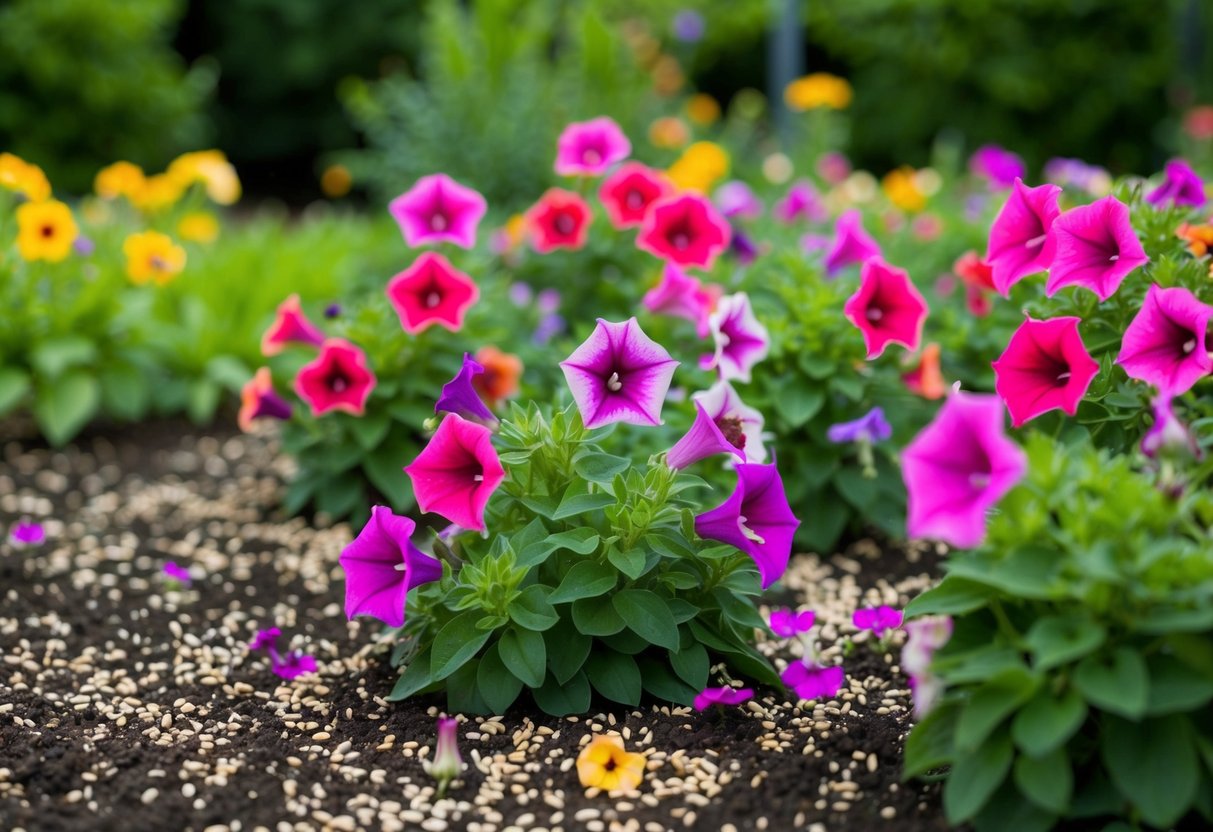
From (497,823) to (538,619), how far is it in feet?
1.09

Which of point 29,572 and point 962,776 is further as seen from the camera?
point 29,572

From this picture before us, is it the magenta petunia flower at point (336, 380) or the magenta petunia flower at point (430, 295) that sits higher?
the magenta petunia flower at point (430, 295)

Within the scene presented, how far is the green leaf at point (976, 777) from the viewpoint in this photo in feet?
5.17

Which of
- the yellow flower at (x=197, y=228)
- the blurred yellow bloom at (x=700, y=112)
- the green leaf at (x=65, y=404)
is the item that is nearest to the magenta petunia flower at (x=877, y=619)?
the green leaf at (x=65, y=404)

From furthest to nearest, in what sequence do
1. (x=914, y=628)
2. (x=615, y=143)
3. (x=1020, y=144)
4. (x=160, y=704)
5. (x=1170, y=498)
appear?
(x=1020, y=144) < (x=615, y=143) < (x=160, y=704) < (x=914, y=628) < (x=1170, y=498)

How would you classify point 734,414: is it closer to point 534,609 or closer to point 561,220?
point 534,609

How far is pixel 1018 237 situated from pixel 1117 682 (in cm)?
96

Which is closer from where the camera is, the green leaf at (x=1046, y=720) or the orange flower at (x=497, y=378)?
the green leaf at (x=1046, y=720)

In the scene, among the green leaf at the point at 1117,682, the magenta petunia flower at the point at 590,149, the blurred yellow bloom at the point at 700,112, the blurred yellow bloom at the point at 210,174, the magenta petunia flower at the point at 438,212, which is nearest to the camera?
the green leaf at the point at 1117,682

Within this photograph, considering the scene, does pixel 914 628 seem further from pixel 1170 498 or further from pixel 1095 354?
pixel 1095 354

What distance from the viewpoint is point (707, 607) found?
7.08 ft

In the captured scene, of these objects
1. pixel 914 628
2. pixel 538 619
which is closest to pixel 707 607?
pixel 538 619

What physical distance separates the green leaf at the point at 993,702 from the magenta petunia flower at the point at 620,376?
660 millimetres

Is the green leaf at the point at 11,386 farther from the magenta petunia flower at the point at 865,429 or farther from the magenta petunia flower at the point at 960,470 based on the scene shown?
the magenta petunia flower at the point at 960,470
